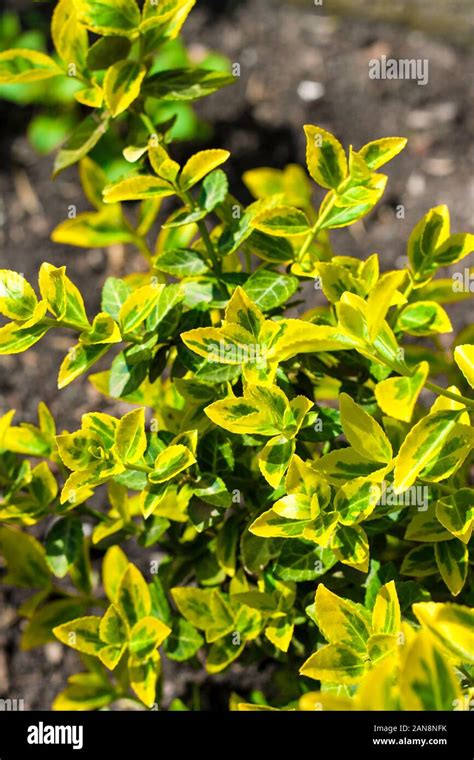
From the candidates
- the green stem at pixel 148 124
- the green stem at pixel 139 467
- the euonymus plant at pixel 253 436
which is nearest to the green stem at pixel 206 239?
the euonymus plant at pixel 253 436

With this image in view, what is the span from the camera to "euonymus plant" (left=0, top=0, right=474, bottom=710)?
1245 mm

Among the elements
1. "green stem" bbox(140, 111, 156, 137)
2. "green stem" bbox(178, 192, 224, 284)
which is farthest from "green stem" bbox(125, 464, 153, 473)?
"green stem" bbox(140, 111, 156, 137)

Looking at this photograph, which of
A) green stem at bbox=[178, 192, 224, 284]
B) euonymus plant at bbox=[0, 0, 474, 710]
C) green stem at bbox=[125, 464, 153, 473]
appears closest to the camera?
euonymus plant at bbox=[0, 0, 474, 710]

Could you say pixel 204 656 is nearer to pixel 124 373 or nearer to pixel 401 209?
pixel 124 373

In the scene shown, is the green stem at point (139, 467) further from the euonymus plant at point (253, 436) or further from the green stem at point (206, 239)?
the green stem at point (206, 239)

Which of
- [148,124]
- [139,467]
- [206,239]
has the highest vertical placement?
[148,124]

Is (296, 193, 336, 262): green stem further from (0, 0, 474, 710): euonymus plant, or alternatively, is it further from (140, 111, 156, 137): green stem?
(140, 111, 156, 137): green stem

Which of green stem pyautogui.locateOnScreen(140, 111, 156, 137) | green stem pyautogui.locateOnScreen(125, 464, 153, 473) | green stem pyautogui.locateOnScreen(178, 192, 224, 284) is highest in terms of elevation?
green stem pyautogui.locateOnScreen(140, 111, 156, 137)

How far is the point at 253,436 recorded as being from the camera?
145 centimetres

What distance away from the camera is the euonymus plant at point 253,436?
1.25 m

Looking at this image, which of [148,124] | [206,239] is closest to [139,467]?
[206,239]

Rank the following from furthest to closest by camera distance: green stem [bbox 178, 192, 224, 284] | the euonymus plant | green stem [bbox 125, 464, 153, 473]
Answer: green stem [bbox 178, 192, 224, 284]
green stem [bbox 125, 464, 153, 473]
the euonymus plant

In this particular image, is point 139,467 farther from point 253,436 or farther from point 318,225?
point 318,225
